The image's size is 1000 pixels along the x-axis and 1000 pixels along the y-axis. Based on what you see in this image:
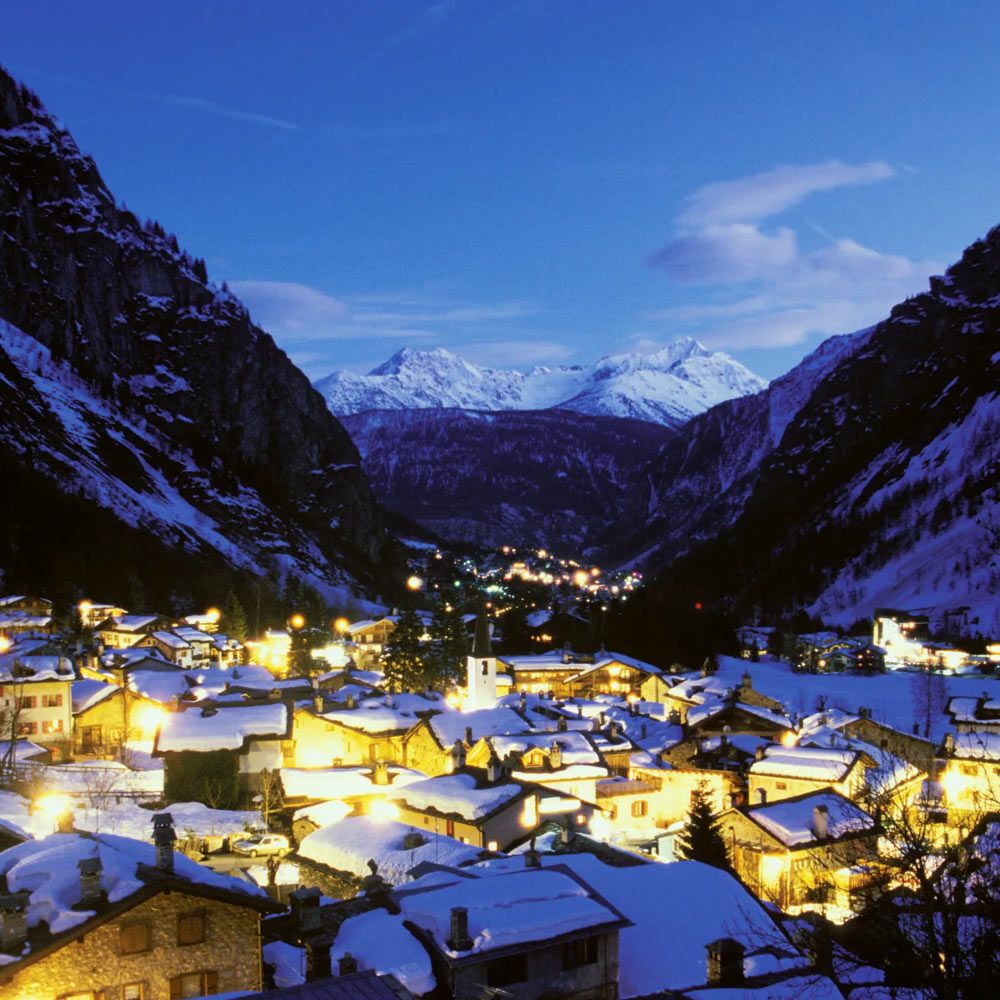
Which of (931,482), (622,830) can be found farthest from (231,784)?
(931,482)

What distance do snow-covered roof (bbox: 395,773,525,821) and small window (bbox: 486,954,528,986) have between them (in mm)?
16573

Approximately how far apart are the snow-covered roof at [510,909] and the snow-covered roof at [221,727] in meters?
25.9

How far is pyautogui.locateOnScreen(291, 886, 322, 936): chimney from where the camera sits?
19.1 metres

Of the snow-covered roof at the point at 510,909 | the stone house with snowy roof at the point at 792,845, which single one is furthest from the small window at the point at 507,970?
the stone house with snowy roof at the point at 792,845

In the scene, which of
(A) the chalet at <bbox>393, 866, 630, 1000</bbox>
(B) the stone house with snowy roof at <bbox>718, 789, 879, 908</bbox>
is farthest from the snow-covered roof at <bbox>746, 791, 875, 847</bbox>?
(A) the chalet at <bbox>393, 866, 630, 1000</bbox>

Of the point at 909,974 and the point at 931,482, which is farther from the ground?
the point at 931,482

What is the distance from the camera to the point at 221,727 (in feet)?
148

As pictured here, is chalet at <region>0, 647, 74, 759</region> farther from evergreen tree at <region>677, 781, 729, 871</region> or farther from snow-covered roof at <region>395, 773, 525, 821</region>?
evergreen tree at <region>677, 781, 729, 871</region>

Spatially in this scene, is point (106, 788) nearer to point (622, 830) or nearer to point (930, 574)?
point (622, 830)

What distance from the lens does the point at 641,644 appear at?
109m

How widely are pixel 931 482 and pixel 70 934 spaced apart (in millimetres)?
182665

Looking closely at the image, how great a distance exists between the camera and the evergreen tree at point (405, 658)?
78.0 metres

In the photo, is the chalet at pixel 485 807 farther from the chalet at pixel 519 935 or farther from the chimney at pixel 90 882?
the chimney at pixel 90 882

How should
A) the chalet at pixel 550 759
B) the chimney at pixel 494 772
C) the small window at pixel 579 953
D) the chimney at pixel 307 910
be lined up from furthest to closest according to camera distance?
the chalet at pixel 550 759 < the chimney at pixel 494 772 < the chimney at pixel 307 910 < the small window at pixel 579 953
